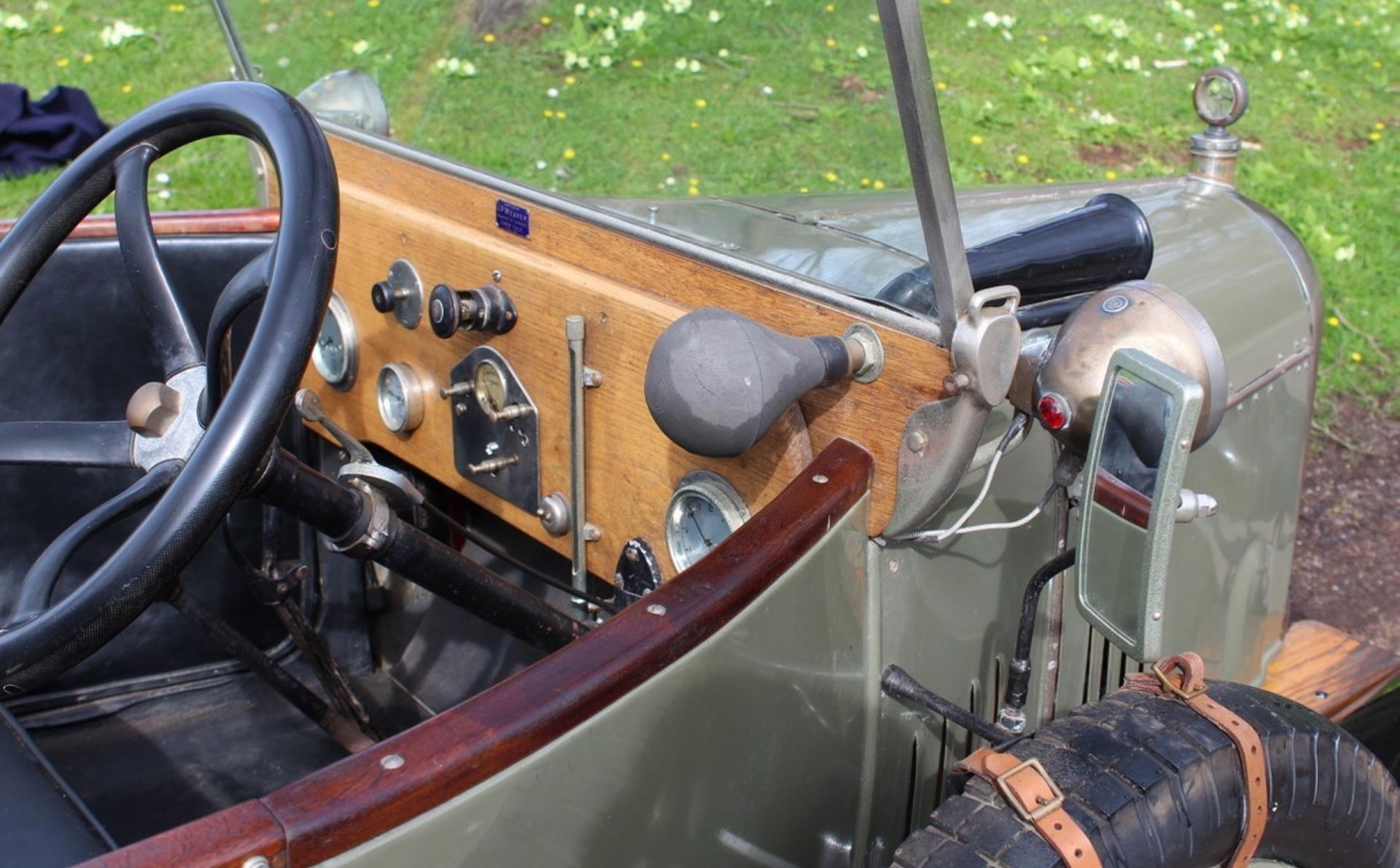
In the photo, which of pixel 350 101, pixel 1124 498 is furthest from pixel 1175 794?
pixel 350 101

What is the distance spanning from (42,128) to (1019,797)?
4.78 m

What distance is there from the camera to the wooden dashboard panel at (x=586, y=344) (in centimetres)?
144

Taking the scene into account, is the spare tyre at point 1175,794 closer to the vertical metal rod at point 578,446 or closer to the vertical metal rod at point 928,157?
the vertical metal rod at point 928,157

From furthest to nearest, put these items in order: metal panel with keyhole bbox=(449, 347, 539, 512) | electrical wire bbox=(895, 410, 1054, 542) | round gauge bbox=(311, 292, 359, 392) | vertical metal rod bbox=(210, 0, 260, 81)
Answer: vertical metal rod bbox=(210, 0, 260, 81) < round gauge bbox=(311, 292, 359, 392) < metal panel with keyhole bbox=(449, 347, 539, 512) < electrical wire bbox=(895, 410, 1054, 542)

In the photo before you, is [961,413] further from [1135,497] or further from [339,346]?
[339,346]

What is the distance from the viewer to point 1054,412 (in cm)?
135

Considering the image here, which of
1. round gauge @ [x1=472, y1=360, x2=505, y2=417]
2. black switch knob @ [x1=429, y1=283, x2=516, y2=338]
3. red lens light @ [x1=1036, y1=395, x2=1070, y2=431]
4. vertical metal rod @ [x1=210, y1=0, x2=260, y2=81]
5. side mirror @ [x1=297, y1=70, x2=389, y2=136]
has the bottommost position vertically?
round gauge @ [x1=472, y1=360, x2=505, y2=417]

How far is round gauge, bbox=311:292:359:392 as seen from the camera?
2.10 meters

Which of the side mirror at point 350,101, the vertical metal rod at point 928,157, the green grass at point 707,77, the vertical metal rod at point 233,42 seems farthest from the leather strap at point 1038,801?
the vertical metal rod at point 233,42

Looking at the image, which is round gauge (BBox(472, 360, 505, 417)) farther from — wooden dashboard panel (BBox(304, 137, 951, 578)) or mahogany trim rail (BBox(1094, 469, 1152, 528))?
mahogany trim rail (BBox(1094, 469, 1152, 528))

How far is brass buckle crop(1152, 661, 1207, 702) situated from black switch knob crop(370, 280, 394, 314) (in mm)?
1138

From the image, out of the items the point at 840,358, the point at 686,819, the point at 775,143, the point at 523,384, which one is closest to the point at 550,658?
the point at 686,819

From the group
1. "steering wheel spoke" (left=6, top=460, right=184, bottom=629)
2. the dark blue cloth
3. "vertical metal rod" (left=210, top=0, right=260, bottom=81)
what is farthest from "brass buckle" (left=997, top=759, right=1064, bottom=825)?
the dark blue cloth

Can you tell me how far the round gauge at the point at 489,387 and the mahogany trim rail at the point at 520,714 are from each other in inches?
22.9
